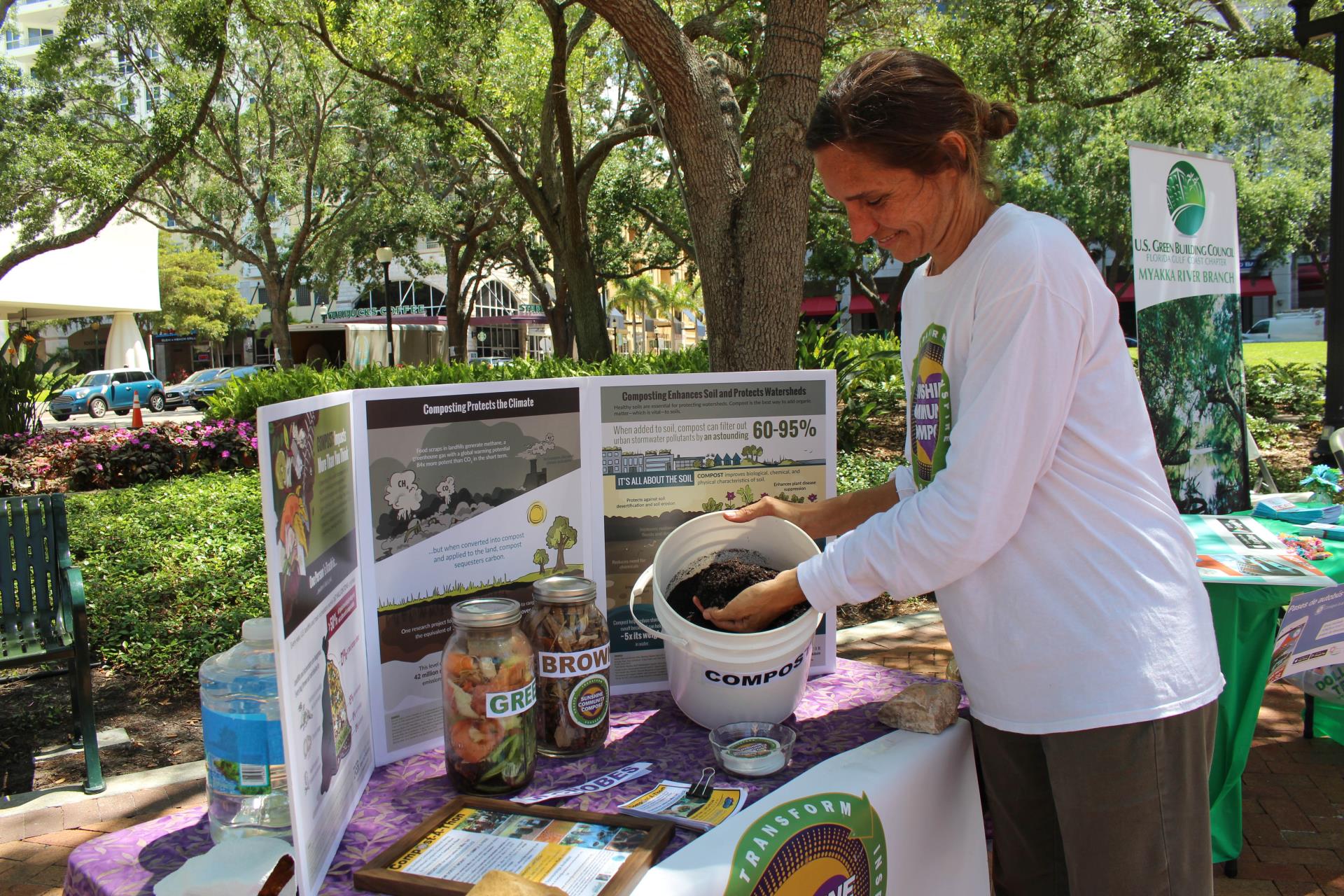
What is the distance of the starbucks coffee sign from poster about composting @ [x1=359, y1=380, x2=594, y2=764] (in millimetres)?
3195

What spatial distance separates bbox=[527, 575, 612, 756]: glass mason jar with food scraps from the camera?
159 centimetres

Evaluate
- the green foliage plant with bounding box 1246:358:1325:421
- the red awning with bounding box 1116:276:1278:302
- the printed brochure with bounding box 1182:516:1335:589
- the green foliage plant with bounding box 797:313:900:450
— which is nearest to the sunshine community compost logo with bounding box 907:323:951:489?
the printed brochure with bounding box 1182:516:1335:589

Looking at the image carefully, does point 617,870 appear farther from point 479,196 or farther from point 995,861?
point 479,196

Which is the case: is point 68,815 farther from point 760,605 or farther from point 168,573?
point 760,605

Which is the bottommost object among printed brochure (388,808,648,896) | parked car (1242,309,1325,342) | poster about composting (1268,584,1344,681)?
poster about composting (1268,584,1344,681)

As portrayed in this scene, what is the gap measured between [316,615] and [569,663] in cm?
47

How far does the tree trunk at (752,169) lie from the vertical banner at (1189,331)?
1.51m

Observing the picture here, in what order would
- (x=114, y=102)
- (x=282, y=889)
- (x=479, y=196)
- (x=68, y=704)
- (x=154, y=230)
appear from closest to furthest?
(x=282, y=889) → (x=68, y=704) → (x=114, y=102) → (x=479, y=196) → (x=154, y=230)

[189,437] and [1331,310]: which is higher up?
[1331,310]

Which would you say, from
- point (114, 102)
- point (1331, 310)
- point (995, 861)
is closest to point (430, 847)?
point (995, 861)

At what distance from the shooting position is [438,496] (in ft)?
5.52

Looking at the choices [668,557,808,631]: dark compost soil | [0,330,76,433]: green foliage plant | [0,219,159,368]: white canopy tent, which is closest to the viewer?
[668,557,808,631]: dark compost soil

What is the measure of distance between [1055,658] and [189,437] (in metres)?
10.3

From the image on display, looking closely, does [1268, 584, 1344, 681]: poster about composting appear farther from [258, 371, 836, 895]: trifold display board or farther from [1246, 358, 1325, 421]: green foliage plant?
[1246, 358, 1325, 421]: green foliage plant
